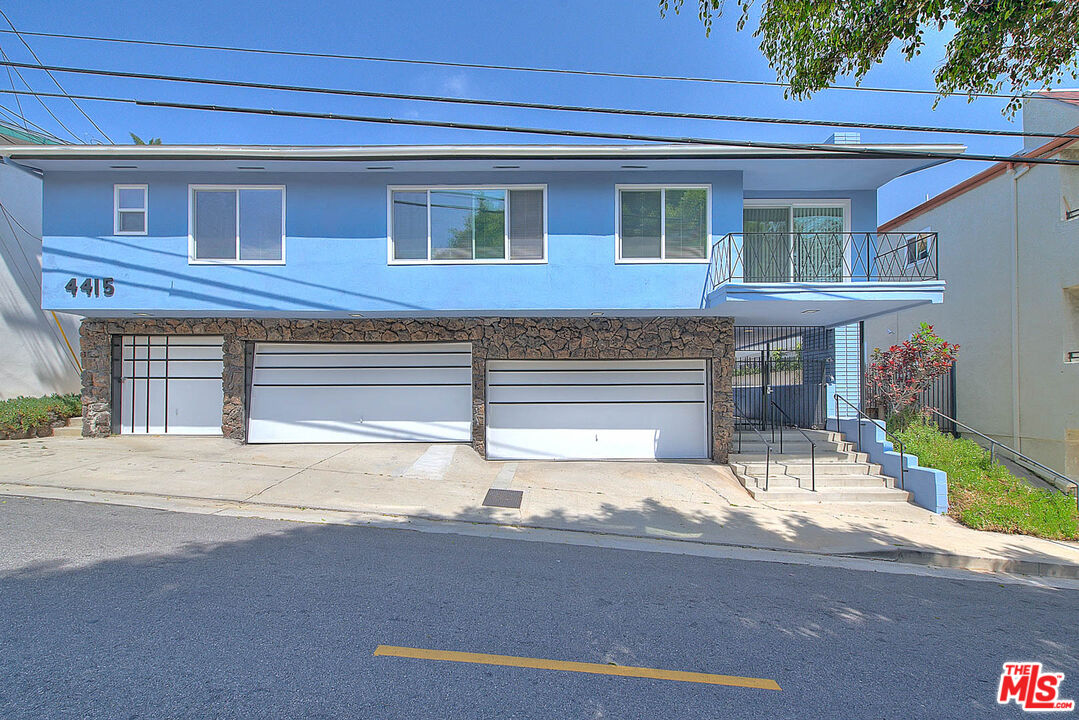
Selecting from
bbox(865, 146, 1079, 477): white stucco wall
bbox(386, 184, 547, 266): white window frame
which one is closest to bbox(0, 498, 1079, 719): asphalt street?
bbox(386, 184, 547, 266): white window frame

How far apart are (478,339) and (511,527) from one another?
544 centimetres

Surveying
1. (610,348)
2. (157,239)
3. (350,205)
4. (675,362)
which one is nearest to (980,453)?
(675,362)

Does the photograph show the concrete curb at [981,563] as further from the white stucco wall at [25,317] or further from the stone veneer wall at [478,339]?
the white stucco wall at [25,317]

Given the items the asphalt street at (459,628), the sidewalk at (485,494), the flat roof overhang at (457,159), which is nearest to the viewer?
the asphalt street at (459,628)

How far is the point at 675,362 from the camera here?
12.8 meters

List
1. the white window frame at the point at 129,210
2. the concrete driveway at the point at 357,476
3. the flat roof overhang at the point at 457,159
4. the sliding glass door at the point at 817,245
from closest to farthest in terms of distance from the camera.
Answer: the concrete driveway at the point at 357,476
the flat roof overhang at the point at 457,159
the white window frame at the point at 129,210
the sliding glass door at the point at 817,245

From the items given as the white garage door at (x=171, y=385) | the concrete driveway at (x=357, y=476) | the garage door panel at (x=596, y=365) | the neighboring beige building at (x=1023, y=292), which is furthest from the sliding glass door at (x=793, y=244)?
the white garage door at (x=171, y=385)

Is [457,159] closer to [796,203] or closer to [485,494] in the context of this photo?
[485,494]

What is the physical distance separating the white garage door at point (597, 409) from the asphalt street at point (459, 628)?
5916mm

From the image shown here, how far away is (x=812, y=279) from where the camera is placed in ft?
39.3

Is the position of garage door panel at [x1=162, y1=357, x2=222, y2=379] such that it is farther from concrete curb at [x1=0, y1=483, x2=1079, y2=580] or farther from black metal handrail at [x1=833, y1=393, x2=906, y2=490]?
black metal handrail at [x1=833, y1=393, x2=906, y2=490]

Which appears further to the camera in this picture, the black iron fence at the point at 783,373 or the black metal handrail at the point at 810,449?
the black iron fence at the point at 783,373

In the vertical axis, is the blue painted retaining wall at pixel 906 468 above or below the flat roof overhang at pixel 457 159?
below

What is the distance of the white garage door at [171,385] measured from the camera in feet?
42.6
